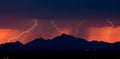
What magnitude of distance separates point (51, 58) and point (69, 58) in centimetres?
635

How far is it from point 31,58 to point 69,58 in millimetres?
12117

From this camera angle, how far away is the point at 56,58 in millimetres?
123188

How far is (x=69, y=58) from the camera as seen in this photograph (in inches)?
4998

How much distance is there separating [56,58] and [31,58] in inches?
334

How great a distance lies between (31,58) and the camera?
126m

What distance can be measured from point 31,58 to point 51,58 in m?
6.70

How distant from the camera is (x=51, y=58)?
12412 centimetres

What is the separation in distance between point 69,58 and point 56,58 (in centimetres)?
558
